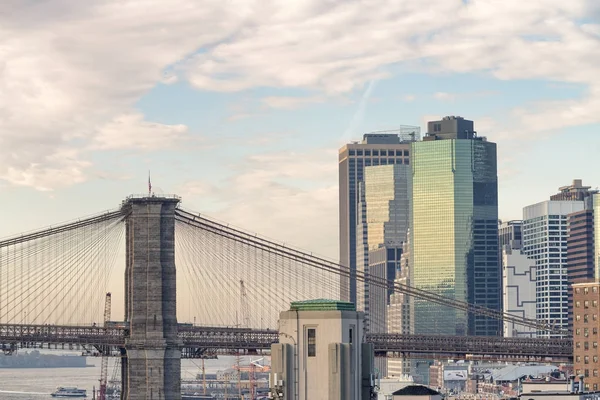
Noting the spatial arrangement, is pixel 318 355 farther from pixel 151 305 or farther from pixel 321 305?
pixel 151 305

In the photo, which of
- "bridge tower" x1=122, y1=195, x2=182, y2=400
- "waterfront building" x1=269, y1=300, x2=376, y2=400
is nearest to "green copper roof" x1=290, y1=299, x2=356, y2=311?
"waterfront building" x1=269, y1=300, x2=376, y2=400

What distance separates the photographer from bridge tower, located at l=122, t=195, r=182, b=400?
162 m

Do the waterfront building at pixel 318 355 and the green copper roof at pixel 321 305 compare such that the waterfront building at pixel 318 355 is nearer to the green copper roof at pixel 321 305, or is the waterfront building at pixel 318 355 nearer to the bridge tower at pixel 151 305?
the green copper roof at pixel 321 305

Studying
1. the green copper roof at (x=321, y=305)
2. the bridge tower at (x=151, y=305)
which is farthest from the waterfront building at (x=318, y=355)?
the bridge tower at (x=151, y=305)

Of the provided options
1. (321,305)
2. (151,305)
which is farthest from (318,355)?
(151,305)

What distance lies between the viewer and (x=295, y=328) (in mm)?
74438

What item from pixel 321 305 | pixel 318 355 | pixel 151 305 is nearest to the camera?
pixel 318 355

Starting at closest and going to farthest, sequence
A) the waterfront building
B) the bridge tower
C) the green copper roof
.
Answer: the waterfront building < the green copper roof < the bridge tower

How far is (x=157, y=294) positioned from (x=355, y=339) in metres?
90.9

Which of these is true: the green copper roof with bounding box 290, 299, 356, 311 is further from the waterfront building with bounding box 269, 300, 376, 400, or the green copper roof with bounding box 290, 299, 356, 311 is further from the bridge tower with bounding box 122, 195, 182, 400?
the bridge tower with bounding box 122, 195, 182, 400

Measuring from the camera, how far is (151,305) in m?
164

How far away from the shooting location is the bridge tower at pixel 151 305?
532 feet

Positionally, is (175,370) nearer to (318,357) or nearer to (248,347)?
(248,347)

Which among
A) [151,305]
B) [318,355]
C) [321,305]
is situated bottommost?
[318,355]
